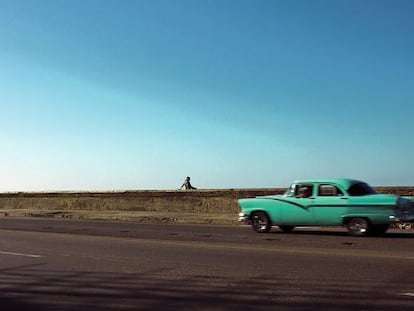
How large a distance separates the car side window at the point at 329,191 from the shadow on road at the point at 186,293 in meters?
8.39

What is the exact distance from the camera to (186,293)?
8.80m

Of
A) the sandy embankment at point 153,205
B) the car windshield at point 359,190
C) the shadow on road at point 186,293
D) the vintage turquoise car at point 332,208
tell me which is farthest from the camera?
the sandy embankment at point 153,205

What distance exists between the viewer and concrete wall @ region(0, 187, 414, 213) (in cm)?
3175

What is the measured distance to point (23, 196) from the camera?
4816 centimetres

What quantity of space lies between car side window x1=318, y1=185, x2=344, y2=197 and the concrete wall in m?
10.5

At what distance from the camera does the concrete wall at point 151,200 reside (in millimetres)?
31750

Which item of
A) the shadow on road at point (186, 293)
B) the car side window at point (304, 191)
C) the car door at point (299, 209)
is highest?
the car side window at point (304, 191)

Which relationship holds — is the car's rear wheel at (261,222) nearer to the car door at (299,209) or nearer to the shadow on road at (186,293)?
the car door at (299,209)

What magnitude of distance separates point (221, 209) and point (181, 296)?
76.3 ft

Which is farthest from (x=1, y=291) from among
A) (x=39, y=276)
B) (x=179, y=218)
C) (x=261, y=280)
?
(x=179, y=218)

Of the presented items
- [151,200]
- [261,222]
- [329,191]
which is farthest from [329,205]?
[151,200]

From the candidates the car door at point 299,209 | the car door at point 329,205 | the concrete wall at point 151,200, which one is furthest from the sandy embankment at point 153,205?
the car door at point 329,205

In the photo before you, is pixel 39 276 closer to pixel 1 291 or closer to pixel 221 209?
pixel 1 291

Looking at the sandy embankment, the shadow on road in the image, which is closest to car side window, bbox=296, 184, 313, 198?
the sandy embankment
